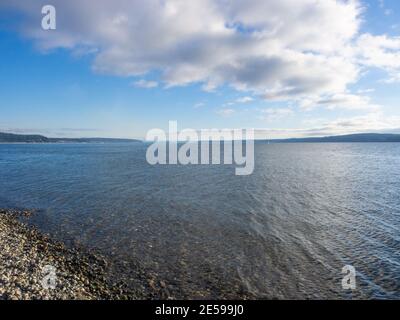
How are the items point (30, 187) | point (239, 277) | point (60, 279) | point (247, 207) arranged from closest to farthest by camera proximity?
point (60, 279), point (239, 277), point (247, 207), point (30, 187)

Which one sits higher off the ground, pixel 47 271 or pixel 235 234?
pixel 47 271

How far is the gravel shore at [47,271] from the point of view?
12.0 metres

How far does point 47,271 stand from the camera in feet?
45.9

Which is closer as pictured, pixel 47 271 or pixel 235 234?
pixel 47 271

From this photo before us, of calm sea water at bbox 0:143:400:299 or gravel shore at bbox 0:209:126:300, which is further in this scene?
calm sea water at bbox 0:143:400:299

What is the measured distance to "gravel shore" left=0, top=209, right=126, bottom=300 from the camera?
1198cm

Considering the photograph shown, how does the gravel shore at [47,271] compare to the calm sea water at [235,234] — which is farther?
the calm sea water at [235,234]
